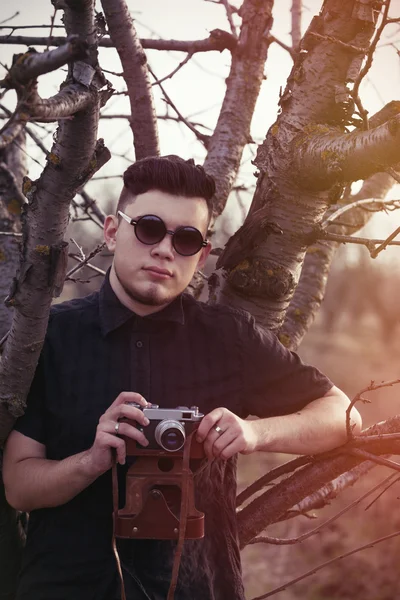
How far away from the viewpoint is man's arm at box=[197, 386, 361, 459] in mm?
1712

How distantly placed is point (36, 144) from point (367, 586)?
26.1 feet

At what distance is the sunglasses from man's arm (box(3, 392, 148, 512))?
0.52 m

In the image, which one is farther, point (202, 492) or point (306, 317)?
point (306, 317)

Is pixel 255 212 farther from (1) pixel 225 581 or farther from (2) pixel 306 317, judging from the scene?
(1) pixel 225 581

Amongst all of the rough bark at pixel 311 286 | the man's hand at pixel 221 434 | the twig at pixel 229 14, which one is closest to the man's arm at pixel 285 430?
the man's hand at pixel 221 434

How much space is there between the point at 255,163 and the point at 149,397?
1003 mm

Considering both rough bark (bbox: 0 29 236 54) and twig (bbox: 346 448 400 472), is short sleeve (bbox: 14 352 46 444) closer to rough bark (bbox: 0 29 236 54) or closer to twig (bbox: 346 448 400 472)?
twig (bbox: 346 448 400 472)

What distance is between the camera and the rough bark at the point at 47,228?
4.61 feet

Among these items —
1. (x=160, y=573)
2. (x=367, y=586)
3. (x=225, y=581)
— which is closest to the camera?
(x=160, y=573)

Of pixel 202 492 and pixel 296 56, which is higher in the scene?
pixel 296 56

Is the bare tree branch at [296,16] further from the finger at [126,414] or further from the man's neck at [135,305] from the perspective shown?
the finger at [126,414]

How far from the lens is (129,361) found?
199 centimetres

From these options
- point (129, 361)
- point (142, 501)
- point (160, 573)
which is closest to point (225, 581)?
point (160, 573)

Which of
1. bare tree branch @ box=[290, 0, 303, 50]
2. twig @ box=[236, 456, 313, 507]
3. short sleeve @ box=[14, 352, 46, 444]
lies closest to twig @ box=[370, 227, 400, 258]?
twig @ box=[236, 456, 313, 507]
